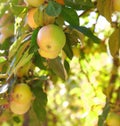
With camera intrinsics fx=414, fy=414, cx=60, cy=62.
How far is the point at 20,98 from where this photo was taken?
1.28 meters

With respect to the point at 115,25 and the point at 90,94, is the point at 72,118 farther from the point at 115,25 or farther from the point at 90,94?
the point at 115,25

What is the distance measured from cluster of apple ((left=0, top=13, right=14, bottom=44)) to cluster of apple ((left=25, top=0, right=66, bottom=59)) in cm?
32

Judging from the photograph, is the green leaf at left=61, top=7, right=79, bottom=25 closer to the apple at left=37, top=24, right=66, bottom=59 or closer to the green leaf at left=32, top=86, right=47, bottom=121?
the apple at left=37, top=24, right=66, bottom=59

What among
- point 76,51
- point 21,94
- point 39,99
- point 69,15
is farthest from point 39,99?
point 76,51

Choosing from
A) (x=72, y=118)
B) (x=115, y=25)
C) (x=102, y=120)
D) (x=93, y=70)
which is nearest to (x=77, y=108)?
(x=72, y=118)

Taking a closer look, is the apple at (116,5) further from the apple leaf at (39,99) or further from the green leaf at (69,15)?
the apple leaf at (39,99)

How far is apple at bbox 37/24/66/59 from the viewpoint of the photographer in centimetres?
108

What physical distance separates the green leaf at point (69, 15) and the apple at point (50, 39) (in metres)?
0.07

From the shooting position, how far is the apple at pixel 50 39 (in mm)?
1077

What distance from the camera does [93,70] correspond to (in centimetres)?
259

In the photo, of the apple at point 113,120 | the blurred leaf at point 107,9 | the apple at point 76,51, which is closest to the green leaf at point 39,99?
the apple at point 113,120

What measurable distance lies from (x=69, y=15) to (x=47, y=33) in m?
0.12

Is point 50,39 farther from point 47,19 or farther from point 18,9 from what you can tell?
point 18,9

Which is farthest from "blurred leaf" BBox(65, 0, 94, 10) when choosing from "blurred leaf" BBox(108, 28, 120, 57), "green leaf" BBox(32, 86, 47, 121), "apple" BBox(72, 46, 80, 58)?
"apple" BBox(72, 46, 80, 58)
